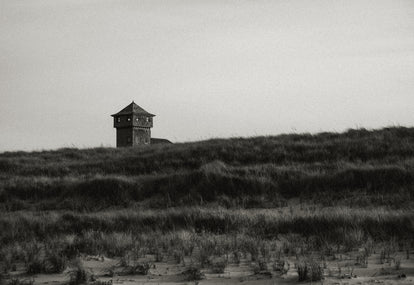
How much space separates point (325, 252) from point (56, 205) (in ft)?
30.5

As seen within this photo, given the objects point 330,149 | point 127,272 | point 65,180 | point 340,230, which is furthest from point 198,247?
point 330,149

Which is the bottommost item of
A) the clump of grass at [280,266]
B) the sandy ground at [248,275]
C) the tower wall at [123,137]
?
the sandy ground at [248,275]

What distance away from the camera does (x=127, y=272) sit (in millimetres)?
5340

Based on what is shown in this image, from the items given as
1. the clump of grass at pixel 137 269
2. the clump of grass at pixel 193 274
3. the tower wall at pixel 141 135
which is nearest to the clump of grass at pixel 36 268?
the clump of grass at pixel 137 269

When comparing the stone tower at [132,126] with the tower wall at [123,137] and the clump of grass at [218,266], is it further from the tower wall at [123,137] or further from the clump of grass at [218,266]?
the clump of grass at [218,266]

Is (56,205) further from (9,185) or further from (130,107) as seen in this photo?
(130,107)

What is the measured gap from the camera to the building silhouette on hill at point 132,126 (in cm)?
5634

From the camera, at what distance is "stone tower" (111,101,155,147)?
56344 mm

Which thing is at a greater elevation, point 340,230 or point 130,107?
point 130,107

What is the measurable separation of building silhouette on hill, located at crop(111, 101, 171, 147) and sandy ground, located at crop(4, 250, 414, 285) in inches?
2001

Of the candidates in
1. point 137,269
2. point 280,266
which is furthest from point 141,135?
point 280,266

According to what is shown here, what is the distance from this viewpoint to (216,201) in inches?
487

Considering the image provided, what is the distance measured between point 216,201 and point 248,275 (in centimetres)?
725

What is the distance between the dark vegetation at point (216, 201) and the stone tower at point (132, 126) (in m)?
33.2
